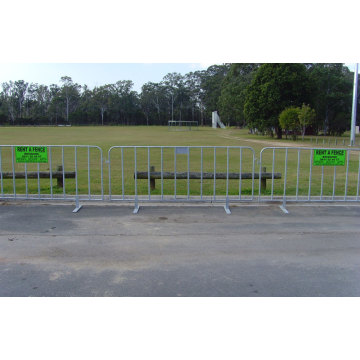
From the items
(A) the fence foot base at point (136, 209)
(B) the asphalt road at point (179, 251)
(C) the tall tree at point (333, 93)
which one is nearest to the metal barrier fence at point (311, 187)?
(B) the asphalt road at point (179, 251)

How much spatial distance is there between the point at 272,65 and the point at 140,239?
128 feet

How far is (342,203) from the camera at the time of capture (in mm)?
8359

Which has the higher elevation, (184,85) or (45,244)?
(184,85)

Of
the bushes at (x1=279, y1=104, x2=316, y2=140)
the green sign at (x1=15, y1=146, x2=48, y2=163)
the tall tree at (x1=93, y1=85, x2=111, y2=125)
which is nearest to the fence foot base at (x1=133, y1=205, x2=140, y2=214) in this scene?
the green sign at (x1=15, y1=146, x2=48, y2=163)

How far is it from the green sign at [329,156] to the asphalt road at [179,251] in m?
0.99

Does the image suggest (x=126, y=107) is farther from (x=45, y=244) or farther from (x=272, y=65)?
Answer: (x=45, y=244)

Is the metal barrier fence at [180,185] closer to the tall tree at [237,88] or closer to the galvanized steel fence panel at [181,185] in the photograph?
the galvanized steel fence panel at [181,185]

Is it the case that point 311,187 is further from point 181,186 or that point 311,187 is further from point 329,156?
point 181,186

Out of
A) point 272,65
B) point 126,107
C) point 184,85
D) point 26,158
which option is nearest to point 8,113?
point 126,107

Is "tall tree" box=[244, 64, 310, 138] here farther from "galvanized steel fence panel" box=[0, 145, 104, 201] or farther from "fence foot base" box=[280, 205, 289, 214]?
"fence foot base" box=[280, 205, 289, 214]

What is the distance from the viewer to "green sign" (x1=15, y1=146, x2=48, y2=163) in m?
7.83

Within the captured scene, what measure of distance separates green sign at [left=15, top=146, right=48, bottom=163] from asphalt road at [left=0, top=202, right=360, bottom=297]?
1004 millimetres

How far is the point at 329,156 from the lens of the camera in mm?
7883

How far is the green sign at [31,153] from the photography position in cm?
783
